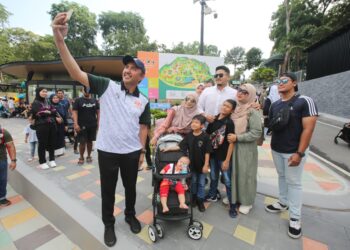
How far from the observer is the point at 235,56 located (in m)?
63.3

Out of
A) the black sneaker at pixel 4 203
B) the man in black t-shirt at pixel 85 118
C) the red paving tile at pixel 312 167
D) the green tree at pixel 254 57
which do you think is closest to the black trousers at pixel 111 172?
the black sneaker at pixel 4 203

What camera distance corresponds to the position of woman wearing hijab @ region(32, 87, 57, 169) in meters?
3.63

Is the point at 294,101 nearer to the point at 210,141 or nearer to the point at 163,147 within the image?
the point at 210,141

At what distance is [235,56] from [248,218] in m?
68.4

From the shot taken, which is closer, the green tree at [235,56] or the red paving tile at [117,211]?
the red paving tile at [117,211]

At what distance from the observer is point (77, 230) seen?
2215mm

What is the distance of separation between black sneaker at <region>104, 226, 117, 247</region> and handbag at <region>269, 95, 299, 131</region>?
2109mm

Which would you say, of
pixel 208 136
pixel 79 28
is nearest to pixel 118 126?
pixel 208 136

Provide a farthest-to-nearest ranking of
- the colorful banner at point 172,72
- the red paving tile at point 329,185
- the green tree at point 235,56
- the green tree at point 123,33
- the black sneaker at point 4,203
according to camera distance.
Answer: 1. the green tree at point 235,56
2. the green tree at point 123,33
3. the colorful banner at point 172,72
4. the red paving tile at point 329,185
5. the black sneaker at point 4,203

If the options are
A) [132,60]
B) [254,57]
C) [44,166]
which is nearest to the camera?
[132,60]

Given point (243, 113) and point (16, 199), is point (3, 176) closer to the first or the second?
point (16, 199)

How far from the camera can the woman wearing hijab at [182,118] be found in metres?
2.56

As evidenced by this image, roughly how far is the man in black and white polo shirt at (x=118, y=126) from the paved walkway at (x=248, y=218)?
1.56ft

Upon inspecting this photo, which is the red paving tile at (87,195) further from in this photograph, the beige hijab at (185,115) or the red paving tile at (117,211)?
the beige hijab at (185,115)
